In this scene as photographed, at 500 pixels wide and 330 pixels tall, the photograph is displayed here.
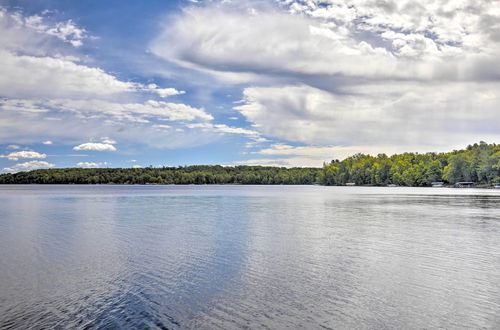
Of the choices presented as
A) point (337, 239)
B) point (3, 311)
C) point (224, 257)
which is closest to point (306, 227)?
point (337, 239)

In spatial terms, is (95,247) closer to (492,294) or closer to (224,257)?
(224,257)

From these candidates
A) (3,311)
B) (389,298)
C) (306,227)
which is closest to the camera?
(3,311)

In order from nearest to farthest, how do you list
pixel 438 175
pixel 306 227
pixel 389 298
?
pixel 389 298 < pixel 306 227 < pixel 438 175

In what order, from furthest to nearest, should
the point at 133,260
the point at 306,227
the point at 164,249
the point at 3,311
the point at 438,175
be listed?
the point at 438,175
the point at 306,227
the point at 164,249
the point at 133,260
the point at 3,311

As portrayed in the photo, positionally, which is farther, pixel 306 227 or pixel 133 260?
pixel 306 227

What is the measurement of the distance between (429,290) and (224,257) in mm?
9367

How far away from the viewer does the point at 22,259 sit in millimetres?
19141

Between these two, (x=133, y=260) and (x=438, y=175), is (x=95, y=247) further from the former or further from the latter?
(x=438, y=175)

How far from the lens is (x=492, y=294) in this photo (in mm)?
13055

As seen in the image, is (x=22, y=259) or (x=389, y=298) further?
(x=22, y=259)

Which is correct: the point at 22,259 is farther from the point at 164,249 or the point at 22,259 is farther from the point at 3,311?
the point at 3,311

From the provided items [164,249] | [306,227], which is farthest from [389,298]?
[306,227]

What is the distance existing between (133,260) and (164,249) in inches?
117

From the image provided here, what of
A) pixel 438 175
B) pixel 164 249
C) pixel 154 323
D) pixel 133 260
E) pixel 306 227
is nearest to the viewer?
pixel 154 323
